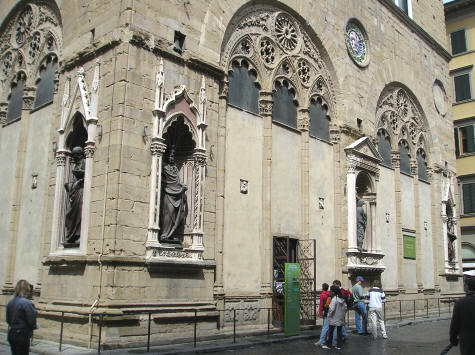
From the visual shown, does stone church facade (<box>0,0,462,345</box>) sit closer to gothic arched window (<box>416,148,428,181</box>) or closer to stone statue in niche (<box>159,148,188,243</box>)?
stone statue in niche (<box>159,148,188,243</box>)

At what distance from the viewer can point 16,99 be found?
18.4 m

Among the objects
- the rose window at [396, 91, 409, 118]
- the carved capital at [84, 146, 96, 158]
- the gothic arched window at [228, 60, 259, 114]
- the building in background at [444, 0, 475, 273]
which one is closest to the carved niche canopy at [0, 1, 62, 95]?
the carved capital at [84, 146, 96, 158]

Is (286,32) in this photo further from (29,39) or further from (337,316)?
(337,316)

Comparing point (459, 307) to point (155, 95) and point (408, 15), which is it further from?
point (408, 15)

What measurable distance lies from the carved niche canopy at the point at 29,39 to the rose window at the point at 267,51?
6.48 meters

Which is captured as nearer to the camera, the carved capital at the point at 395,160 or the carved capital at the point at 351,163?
the carved capital at the point at 351,163

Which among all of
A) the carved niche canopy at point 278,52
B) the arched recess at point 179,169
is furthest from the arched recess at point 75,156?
the carved niche canopy at point 278,52

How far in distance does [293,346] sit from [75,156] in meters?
7.47

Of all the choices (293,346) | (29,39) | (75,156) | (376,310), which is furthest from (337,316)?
(29,39)

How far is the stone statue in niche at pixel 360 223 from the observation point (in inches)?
808

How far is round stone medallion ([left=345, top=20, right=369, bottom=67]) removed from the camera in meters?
22.0

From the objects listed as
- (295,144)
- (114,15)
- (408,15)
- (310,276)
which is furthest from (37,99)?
(408,15)

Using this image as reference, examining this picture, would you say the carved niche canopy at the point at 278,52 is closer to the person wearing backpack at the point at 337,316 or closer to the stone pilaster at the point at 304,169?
the stone pilaster at the point at 304,169

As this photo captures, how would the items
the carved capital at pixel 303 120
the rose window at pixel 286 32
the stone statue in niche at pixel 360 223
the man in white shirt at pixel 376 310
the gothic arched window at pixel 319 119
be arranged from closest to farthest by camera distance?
the man in white shirt at pixel 376 310 < the rose window at pixel 286 32 < the carved capital at pixel 303 120 < the gothic arched window at pixel 319 119 < the stone statue in niche at pixel 360 223
